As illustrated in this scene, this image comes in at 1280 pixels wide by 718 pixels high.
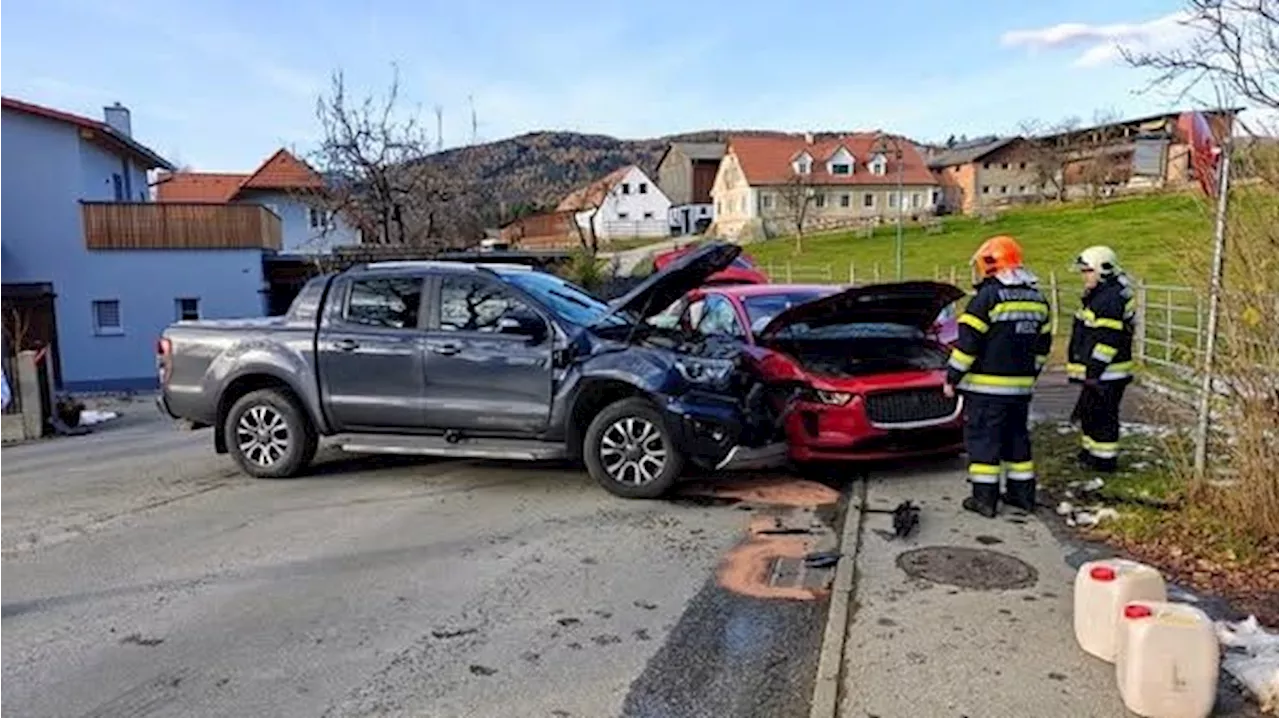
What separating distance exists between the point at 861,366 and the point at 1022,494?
1879mm

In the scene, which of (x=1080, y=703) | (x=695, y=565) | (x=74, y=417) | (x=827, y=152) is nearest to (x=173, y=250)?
(x=74, y=417)

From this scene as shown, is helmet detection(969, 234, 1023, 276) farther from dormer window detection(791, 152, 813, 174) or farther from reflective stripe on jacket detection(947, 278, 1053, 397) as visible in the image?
Answer: dormer window detection(791, 152, 813, 174)

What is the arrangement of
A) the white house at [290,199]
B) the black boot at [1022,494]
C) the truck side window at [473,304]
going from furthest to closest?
1. the white house at [290,199]
2. the truck side window at [473,304]
3. the black boot at [1022,494]

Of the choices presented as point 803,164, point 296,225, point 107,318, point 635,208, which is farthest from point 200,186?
point 635,208

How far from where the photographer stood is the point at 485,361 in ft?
26.2

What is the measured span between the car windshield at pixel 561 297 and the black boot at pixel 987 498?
3.09 metres

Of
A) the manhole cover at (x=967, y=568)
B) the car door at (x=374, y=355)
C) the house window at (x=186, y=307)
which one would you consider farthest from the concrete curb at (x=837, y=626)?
the house window at (x=186, y=307)

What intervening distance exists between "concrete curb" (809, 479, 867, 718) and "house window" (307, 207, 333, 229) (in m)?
34.0

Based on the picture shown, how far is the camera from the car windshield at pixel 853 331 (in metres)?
8.75

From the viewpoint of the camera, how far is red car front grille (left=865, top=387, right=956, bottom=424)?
7.86 metres

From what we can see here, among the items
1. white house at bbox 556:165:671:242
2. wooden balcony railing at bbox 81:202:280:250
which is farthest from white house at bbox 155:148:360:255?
white house at bbox 556:165:671:242

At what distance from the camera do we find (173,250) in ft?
94.2

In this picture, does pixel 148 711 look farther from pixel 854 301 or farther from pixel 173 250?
pixel 173 250

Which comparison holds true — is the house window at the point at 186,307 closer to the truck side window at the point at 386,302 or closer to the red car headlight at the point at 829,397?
the truck side window at the point at 386,302
